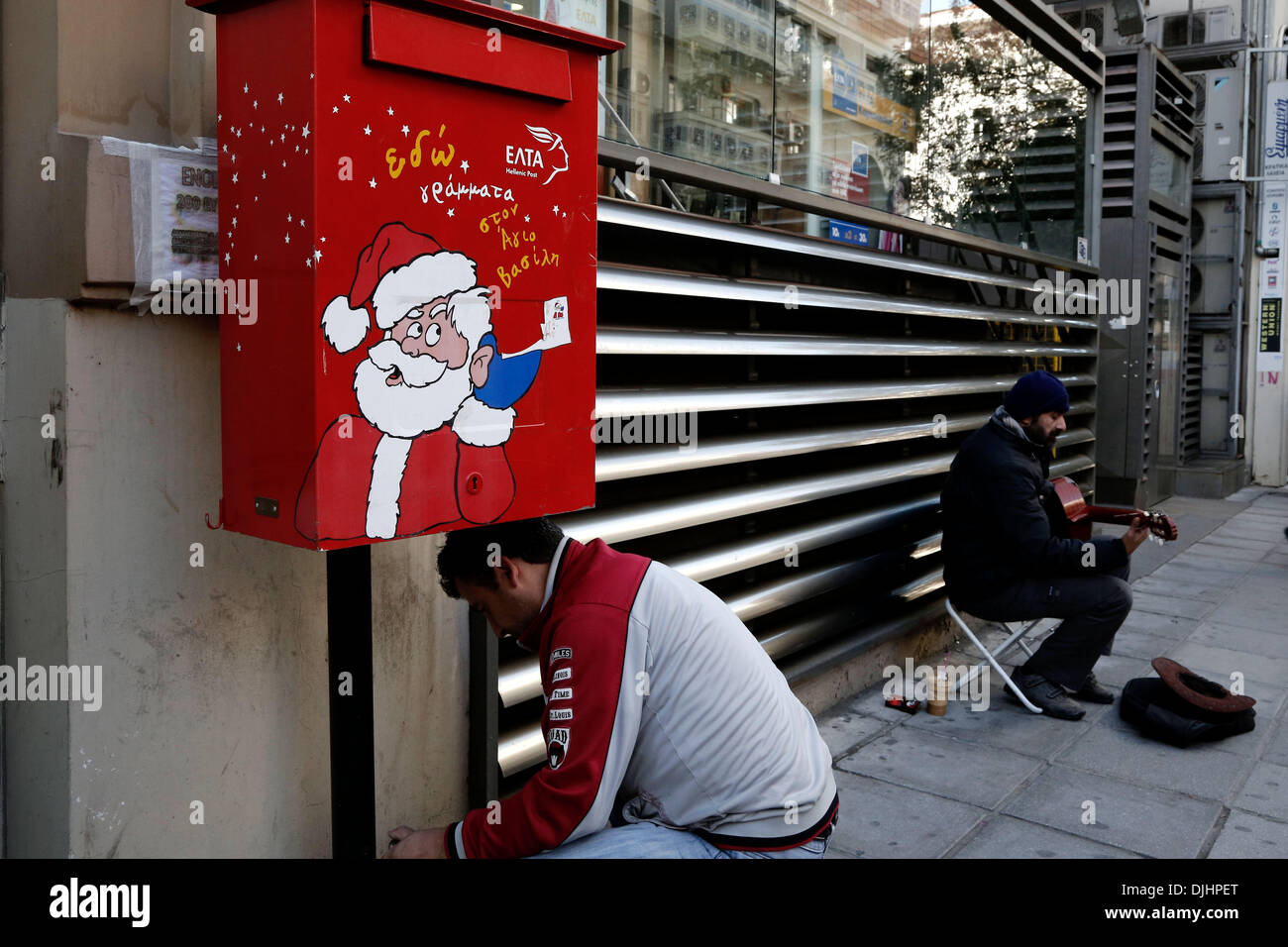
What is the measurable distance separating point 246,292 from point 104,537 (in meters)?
0.65

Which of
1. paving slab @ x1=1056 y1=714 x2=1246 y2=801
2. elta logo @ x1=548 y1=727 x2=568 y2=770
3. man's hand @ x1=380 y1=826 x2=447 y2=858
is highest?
elta logo @ x1=548 y1=727 x2=568 y2=770

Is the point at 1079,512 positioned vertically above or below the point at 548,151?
below

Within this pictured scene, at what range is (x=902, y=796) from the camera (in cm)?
434

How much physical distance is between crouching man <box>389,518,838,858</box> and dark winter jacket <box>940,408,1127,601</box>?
309 centimetres

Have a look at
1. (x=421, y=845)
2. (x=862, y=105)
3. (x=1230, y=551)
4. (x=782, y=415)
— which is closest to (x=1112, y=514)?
(x=782, y=415)

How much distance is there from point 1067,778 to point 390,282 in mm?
3581

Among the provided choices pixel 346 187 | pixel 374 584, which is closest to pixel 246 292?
pixel 346 187

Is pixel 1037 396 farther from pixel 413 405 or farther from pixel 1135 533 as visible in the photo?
pixel 413 405

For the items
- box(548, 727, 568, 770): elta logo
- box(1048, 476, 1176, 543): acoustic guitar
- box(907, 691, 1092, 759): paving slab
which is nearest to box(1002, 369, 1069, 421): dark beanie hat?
box(1048, 476, 1176, 543): acoustic guitar

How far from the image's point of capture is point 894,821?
411cm

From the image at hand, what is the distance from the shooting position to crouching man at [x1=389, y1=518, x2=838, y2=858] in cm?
220

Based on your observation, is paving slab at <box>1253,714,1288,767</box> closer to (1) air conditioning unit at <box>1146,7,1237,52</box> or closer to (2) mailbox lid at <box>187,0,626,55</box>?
(2) mailbox lid at <box>187,0,626,55</box>

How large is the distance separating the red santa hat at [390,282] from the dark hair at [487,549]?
0.47 m
